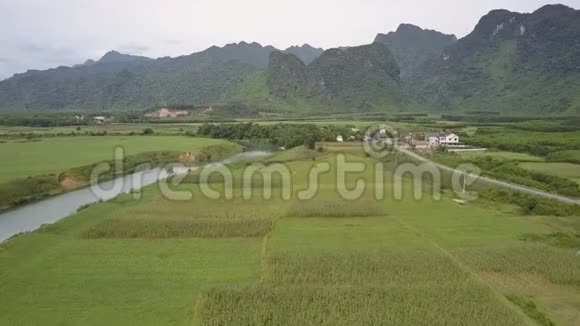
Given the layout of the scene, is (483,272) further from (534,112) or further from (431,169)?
(534,112)

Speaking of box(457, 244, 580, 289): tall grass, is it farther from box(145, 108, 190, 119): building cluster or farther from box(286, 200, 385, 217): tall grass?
box(145, 108, 190, 119): building cluster

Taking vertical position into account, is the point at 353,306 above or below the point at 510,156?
below

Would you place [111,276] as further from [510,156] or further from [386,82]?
[386,82]

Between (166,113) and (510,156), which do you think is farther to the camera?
(166,113)

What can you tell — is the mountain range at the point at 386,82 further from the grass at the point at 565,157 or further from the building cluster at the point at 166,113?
the grass at the point at 565,157

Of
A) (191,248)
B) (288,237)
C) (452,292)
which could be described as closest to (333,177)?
(288,237)

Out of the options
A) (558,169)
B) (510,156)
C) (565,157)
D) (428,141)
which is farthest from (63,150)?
(565,157)
